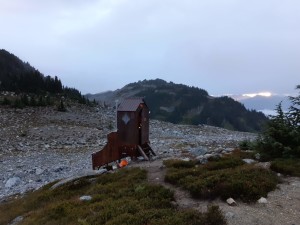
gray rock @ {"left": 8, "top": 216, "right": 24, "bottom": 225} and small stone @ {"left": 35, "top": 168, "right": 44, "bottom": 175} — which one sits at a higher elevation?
small stone @ {"left": 35, "top": 168, "right": 44, "bottom": 175}

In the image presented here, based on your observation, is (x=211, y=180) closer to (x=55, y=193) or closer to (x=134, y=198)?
(x=134, y=198)

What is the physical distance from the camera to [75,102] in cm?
6725

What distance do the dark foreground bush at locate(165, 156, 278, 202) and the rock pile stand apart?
8.05 feet

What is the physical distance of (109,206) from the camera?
12.3m

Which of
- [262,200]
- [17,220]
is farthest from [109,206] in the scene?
[262,200]

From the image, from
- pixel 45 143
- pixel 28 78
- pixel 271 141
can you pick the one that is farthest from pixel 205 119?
pixel 271 141

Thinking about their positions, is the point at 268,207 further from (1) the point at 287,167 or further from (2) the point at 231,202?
(1) the point at 287,167

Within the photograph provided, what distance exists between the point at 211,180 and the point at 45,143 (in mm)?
26718

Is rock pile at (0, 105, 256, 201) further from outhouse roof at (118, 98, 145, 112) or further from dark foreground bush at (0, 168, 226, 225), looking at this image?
dark foreground bush at (0, 168, 226, 225)

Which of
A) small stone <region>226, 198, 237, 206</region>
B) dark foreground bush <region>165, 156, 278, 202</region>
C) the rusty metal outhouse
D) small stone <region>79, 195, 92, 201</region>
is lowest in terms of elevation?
small stone <region>79, 195, 92, 201</region>

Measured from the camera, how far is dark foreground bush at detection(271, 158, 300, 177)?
14477 millimetres

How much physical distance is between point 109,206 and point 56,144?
1007 inches

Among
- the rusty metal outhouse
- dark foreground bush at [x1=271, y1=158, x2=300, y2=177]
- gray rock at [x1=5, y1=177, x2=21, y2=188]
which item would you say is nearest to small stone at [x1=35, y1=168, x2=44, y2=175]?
gray rock at [x1=5, y1=177, x2=21, y2=188]

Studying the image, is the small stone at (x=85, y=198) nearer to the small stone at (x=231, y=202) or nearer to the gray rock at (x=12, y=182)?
the small stone at (x=231, y=202)
